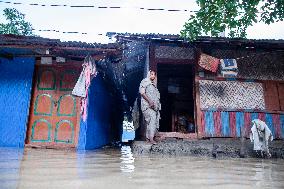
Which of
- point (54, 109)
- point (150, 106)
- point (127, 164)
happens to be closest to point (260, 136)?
point (150, 106)

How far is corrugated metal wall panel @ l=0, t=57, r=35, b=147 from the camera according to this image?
7.12 m

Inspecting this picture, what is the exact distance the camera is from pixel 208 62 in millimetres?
7727

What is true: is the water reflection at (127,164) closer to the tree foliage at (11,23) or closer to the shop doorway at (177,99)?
the shop doorway at (177,99)

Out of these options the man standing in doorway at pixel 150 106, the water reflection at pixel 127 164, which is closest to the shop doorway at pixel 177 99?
the man standing in doorway at pixel 150 106

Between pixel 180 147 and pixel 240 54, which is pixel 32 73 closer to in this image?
pixel 180 147

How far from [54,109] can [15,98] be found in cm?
117

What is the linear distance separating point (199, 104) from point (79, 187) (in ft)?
19.6

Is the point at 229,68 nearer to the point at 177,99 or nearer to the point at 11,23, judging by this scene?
the point at 177,99

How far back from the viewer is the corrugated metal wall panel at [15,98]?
7.12 meters

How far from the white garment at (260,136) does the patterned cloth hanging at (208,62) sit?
85.3 inches

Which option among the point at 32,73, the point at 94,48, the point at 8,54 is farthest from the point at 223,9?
the point at 8,54

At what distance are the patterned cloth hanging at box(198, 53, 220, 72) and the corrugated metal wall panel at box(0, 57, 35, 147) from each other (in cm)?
509

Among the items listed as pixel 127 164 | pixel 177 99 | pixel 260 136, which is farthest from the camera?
pixel 177 99

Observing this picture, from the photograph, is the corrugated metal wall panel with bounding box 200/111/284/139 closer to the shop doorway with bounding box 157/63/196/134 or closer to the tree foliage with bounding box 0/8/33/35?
the shop doorway with bounding box 157/63/196/134
